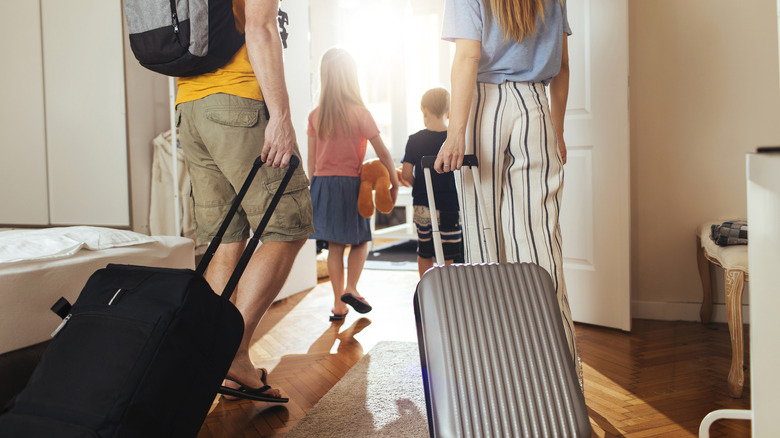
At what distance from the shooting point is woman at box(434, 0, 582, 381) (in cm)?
142

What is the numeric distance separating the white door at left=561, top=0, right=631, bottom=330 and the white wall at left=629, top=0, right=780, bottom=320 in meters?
0.35

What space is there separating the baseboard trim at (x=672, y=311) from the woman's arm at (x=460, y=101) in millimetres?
1857

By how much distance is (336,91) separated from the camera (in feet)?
8.96

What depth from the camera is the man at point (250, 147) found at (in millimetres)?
1399

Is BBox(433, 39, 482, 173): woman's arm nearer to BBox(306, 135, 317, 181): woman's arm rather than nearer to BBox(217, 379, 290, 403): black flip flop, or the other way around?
BBox(217, 379, 290, 403): black flip flop

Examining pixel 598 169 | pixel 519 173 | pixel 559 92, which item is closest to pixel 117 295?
pixel 519 173

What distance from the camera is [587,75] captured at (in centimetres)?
254

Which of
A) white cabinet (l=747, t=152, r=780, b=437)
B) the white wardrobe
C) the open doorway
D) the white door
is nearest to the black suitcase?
white cabinet (l=747, t=152, r=780, b=437)

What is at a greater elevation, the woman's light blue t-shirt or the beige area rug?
the woman's light blue t-shirt

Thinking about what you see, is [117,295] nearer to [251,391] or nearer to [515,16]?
[251,391]

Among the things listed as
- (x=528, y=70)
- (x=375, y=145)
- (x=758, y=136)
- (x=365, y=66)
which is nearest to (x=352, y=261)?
(x=375, y=145)

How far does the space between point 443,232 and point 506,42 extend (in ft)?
4.61

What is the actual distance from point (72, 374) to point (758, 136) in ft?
9.37

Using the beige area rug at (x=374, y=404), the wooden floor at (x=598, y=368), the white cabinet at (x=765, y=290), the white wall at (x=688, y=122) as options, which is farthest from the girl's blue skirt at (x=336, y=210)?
the white cabinet at (x=765, y=290)
